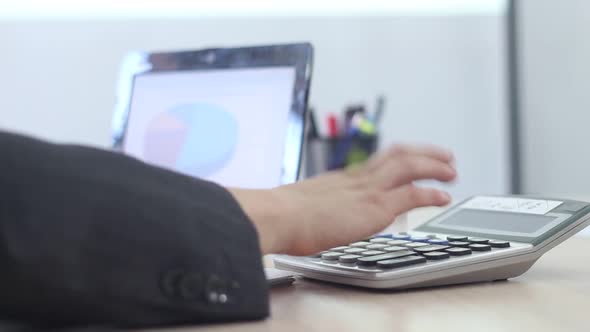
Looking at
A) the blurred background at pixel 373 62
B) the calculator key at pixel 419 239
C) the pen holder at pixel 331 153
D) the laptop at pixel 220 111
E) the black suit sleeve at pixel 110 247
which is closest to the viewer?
the black suit sleeve at pixel 110 247

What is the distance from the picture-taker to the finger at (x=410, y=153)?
0.57 metres

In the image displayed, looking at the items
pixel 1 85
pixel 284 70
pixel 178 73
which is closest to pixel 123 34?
pixel 1 85

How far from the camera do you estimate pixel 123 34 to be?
1735mm

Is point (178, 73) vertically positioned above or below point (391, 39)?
below

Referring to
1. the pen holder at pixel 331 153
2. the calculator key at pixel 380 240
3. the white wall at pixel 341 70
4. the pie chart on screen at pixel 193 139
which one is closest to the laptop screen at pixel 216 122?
the pie chart on screen at pixel 193 139

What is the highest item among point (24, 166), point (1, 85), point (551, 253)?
point (1, 85)

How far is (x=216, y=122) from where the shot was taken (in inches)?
34.7

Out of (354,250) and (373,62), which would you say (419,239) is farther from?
(373,62)

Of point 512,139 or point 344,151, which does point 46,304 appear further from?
point 512,139

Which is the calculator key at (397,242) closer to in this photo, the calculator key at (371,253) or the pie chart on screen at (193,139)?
the calculator key at (371,253)

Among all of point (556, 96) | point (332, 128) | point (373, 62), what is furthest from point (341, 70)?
point (556, 96)

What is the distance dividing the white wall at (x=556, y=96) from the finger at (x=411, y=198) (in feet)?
3.28

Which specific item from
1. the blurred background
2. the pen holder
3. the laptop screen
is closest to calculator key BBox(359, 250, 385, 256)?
the laptop screen

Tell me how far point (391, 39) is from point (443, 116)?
0.21m
